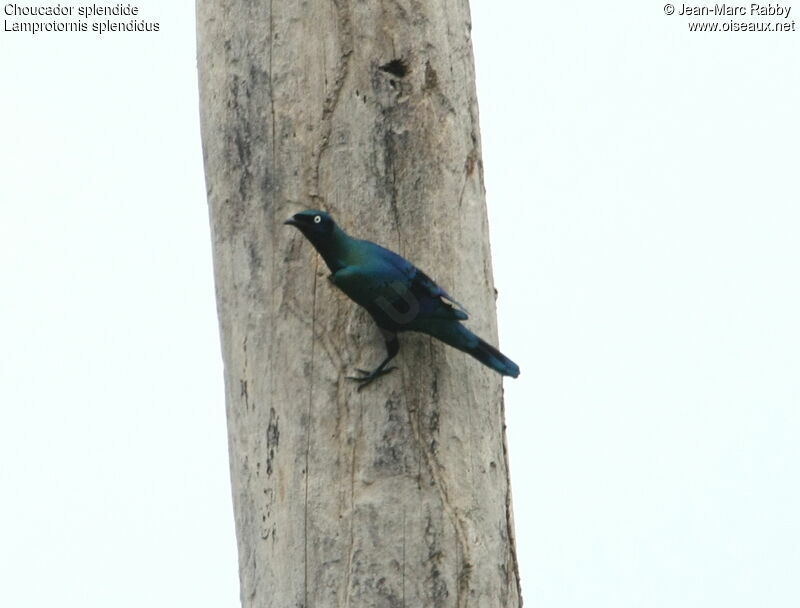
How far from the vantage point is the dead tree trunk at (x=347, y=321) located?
440cm

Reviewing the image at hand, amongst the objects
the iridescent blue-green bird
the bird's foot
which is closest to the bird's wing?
the iridescent blue-green bird

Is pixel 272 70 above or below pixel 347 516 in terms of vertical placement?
above

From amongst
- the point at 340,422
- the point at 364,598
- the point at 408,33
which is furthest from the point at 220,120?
the point at 364,598

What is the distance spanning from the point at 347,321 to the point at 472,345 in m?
0.34

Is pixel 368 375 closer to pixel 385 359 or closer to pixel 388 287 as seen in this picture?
pixel 385 359

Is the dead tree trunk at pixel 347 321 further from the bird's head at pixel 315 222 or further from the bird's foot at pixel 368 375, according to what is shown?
the bird's head at pixel 315 222

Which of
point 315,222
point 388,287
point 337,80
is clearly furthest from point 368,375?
point 337,80

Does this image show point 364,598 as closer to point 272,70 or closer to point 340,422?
point 340,422

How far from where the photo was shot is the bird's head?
→ 427 centimetres

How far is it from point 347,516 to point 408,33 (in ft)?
4.17

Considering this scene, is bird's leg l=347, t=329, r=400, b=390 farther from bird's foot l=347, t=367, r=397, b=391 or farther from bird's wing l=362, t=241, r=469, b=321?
bird's wing l=362, t=241, r=469, b=321

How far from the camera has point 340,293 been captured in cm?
446

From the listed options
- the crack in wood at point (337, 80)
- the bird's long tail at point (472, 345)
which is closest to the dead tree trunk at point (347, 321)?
the crack in wood at point (337, 80)

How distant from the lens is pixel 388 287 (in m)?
4.27
